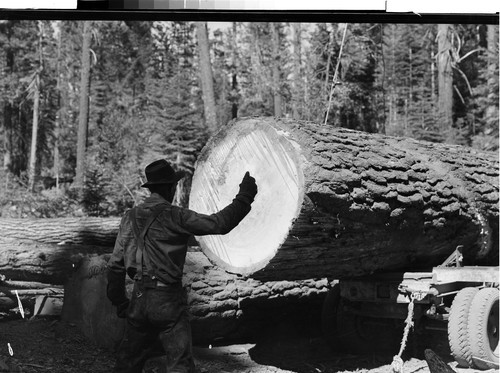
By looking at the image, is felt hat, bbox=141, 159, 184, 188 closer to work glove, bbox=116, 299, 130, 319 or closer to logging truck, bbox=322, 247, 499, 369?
work glove, bbox=116, 299, 130, 319

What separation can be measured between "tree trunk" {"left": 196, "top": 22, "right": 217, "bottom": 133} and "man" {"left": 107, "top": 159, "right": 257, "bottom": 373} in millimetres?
925

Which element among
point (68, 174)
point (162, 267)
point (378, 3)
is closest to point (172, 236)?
point (162, 267)

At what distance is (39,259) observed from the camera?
205 inches

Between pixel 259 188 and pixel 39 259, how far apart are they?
2.07 m

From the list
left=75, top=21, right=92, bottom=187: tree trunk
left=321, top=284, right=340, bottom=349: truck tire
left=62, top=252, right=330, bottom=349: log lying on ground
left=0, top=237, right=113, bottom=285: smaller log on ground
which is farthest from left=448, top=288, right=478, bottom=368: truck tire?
left=75, top=21, right=92, bottom=187: tree trunk

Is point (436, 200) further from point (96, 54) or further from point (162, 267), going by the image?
point (96, 54)

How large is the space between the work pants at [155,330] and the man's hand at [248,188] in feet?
2.28

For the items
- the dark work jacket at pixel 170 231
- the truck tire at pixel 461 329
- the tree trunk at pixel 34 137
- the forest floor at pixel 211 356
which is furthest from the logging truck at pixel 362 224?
the tree trunk at pixel 34 137

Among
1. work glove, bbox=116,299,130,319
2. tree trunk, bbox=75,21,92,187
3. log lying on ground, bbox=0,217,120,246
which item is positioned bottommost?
work glove, bbox=116,299,130,319

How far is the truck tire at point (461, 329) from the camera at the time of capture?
443 cm

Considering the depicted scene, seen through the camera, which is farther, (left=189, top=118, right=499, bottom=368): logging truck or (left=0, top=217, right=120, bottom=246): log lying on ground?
(left=0, top=217, right=120, bottom=246): log lying on ground

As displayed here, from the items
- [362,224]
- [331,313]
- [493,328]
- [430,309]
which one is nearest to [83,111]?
[362,224]

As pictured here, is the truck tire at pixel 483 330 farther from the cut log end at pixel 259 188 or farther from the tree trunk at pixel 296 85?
the tree trunk at pixel 296 85

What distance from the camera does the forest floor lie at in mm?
4359
